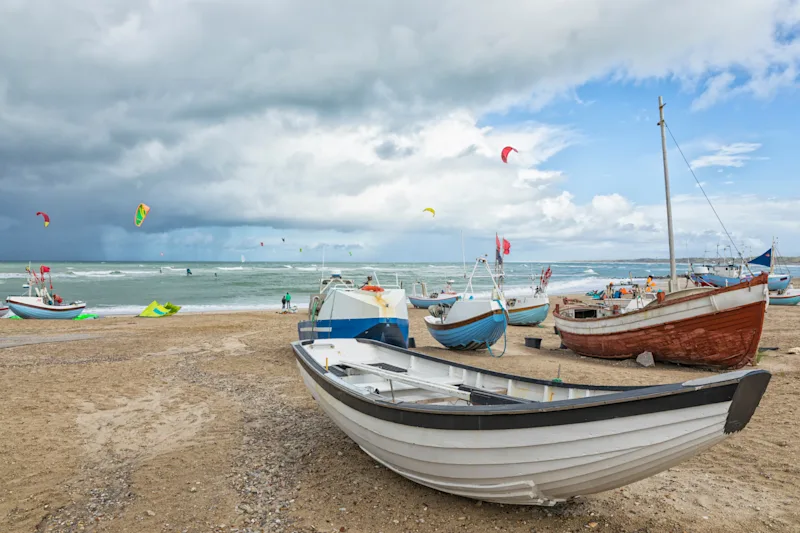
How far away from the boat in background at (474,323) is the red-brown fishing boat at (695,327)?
9.10ft

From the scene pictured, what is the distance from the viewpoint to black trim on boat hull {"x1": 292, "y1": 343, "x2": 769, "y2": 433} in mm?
3002

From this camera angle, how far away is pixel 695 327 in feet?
35.8

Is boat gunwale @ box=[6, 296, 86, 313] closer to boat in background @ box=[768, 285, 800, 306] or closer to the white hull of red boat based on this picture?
the white hull of red boat

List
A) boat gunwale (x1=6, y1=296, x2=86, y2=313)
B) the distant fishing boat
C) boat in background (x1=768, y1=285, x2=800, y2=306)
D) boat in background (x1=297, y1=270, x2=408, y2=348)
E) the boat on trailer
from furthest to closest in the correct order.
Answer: the distant fishing boat < boat in background (x1=768, y1=285, x2=800, y2=306) < boat gunwale (x1=6, y1=296, x2=86, y2=313) < boat in background (x1=297, y1=270, x2=408, y2=348) < the boat on trailer

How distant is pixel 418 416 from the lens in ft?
13.3

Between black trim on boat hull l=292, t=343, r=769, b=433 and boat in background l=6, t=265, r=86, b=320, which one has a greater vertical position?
black trim on boat hull l=292, t=343, r=769, b=433

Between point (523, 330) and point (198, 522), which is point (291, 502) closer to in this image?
point (198, 522)

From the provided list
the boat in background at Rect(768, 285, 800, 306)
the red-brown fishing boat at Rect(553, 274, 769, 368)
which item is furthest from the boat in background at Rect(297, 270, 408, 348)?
the boat in background at Rect(768, 285, 800, 306)

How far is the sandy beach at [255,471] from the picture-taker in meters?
4.23

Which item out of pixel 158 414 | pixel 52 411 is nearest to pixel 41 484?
pixel 158 414

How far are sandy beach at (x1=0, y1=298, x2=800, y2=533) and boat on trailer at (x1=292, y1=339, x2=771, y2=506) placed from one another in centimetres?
54

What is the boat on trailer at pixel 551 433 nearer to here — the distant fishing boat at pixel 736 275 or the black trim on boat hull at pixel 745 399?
the black trim on boat hull at pixel 745 399

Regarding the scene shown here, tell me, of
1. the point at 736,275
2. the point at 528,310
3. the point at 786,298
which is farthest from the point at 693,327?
the point at 736,275

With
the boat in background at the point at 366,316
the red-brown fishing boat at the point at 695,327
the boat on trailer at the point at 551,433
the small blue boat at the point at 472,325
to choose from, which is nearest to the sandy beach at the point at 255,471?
the boat on trailer at the point at 551,433
